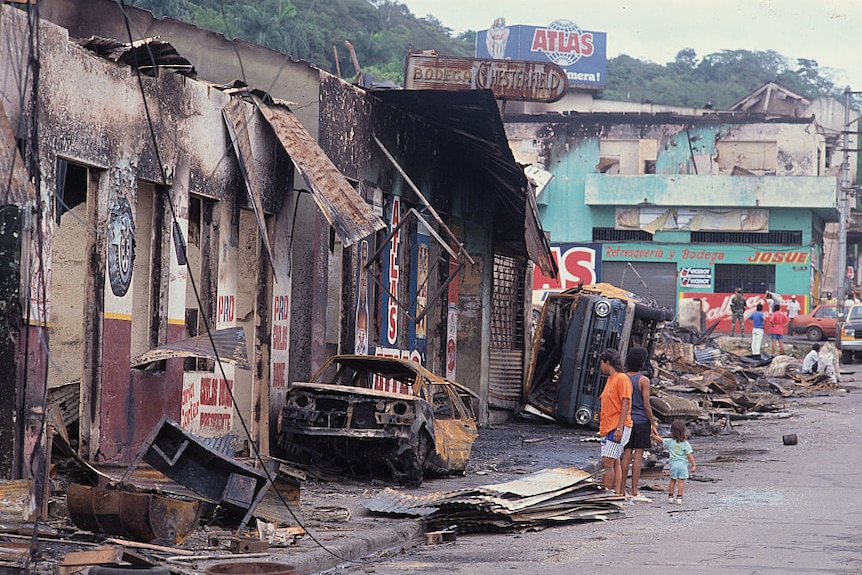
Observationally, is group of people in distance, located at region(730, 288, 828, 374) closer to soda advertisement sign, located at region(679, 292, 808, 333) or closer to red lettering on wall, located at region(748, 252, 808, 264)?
soda advertisement sign, located at region(679, 292, 808, 333)

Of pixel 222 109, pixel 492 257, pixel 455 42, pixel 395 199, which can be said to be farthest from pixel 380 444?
pixel 455 42

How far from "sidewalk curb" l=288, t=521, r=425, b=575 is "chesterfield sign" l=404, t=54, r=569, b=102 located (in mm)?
8939

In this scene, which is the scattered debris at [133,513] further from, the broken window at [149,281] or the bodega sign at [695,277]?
the bodega sign at [695,277]

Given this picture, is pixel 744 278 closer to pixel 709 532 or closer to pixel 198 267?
pixel 198 267

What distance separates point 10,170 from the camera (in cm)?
843

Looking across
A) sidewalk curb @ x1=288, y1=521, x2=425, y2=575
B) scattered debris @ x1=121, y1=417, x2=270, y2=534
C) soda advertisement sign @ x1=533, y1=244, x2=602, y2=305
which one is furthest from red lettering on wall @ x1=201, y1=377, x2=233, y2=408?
soda advertisement sign @ x1=533, y1=244, x2=602, y2=305

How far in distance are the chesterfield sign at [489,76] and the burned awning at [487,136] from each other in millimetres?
631

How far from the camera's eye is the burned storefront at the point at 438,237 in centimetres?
1661

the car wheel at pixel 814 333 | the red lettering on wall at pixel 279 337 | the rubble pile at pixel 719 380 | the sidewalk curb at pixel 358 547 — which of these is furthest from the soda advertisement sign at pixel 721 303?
the sidewalk curb at pixel 358 547

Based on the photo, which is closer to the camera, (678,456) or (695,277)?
(678,456)

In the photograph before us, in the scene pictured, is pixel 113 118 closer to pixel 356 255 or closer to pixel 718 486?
pixel 356 255

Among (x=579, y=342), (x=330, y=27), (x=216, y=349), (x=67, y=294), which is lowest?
(x=579, y=342)

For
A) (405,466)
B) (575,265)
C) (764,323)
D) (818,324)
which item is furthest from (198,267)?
(575,265)

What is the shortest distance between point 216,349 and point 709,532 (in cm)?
449
